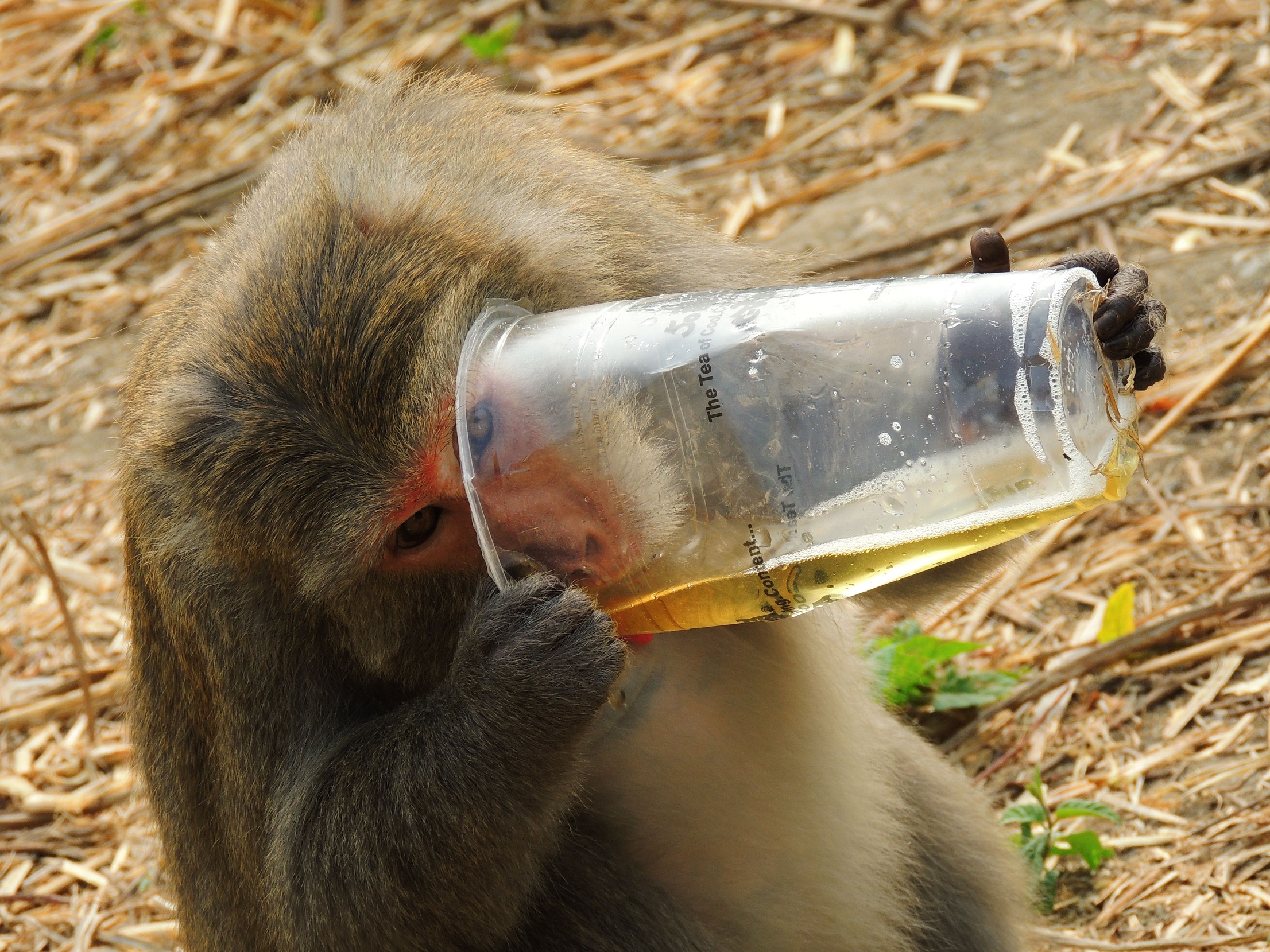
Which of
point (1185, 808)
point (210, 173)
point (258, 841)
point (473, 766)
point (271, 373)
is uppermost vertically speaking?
point (271, 373)

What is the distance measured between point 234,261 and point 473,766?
3.58 ft

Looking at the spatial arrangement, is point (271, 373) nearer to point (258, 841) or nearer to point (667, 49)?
point (258, 841)

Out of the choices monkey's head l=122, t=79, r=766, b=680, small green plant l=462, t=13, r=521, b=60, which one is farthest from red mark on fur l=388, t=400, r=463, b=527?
small green plant l=462, t=13, r=521, b=60

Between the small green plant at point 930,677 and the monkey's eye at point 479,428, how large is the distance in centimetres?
173

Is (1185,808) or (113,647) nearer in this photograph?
(1185,808)

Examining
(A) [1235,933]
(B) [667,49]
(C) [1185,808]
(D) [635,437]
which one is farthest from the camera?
(B) [667,49]

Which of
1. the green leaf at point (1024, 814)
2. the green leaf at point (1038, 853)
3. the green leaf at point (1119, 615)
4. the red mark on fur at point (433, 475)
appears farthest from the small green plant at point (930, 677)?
the red mark on fur at point (433, 475)

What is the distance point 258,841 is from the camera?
2588 mm

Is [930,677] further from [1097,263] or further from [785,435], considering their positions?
[785,435]

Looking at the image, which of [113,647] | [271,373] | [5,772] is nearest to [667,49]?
[113,647]

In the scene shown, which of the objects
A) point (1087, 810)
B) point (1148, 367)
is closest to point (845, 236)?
point (1087, 810)

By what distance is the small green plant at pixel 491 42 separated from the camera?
6902 millimetres

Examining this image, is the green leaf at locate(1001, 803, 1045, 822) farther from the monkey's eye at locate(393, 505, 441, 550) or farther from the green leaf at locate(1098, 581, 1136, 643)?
the monkey's eye at locate(393, 505, 441, 550)

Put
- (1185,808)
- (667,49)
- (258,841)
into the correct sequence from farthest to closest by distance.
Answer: (667,49), (1185,808), (258,841)
